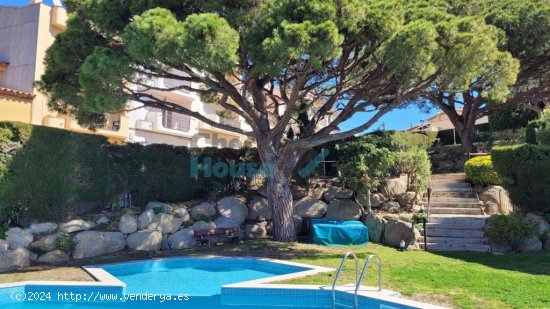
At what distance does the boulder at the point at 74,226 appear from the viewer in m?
12.8

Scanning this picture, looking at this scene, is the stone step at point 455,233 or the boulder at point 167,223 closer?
the stone step at point 455,233

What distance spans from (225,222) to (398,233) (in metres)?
6.14

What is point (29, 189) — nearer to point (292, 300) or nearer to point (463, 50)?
point (292, 300)

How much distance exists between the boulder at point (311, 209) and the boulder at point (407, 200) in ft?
9.37

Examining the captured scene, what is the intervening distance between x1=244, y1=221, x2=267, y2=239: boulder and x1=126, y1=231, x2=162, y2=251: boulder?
3407 millimetres

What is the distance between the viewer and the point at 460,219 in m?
13.8

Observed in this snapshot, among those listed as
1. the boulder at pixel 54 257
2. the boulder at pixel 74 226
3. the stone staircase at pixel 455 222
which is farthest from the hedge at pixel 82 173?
the stone staircase at pixel 455 222

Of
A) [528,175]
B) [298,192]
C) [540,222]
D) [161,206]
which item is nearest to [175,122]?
[298,192]

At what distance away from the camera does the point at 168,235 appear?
1422 centimetres

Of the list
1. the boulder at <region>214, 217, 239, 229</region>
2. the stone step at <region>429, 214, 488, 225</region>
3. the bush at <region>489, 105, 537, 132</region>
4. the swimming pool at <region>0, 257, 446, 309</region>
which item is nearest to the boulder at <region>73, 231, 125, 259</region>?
the swimming pool at <region>0, 257, 446, 309</region>

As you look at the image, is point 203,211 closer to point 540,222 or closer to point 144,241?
point 144,241

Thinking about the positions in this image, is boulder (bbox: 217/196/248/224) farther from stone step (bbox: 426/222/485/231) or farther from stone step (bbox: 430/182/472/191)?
stone step (bbox: 430/182/472/191)

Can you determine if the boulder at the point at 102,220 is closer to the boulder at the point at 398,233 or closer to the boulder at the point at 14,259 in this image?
the boulder at the point at 14,259

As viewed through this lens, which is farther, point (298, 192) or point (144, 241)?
point (298, 192)
